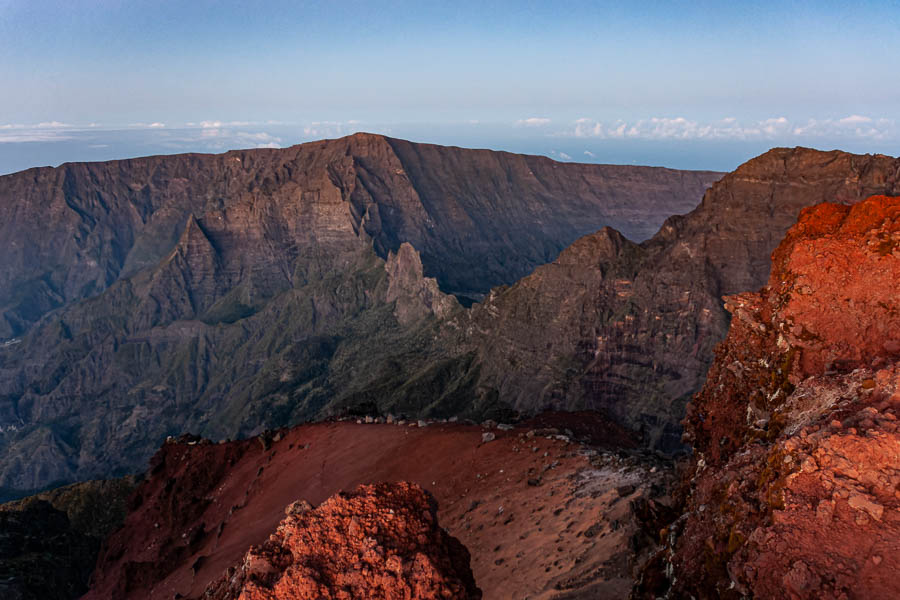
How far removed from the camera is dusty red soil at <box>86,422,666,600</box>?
1669 cm

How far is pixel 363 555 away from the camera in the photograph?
368 inches

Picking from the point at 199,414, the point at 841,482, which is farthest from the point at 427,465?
the point at 199,414

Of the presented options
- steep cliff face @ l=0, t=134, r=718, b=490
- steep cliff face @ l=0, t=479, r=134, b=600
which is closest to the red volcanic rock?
steep cliff face @ l=0, t=479, r=134, b=600

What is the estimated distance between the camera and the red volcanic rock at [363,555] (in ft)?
29.5

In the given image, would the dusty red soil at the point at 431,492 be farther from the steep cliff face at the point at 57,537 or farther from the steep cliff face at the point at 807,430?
the steep cliff face at the point at 57,537

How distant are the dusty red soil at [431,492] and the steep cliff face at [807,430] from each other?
411 centimetres

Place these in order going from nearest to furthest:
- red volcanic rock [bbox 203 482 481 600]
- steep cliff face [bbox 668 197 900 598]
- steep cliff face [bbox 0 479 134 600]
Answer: steep cliff face [bbox 668 197 900 598], red volcanic rock [bbox 203 482 481 600], steep cliff face [bbox 0 479 134 600]

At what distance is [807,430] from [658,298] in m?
59.3

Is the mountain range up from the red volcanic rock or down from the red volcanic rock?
down

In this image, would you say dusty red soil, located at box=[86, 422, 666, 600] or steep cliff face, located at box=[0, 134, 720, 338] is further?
steep cliff face, located at box=[0, 134, 720, 338]

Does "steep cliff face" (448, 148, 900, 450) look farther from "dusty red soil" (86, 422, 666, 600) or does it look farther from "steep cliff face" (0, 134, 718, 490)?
"dusty red soil" (86, 422, 666, 600)

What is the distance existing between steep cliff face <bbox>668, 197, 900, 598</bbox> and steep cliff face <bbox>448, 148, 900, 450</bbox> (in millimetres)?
44967

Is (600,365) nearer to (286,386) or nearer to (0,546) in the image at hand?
(0,546)

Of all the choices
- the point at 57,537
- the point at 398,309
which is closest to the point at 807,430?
the point at 57,537
